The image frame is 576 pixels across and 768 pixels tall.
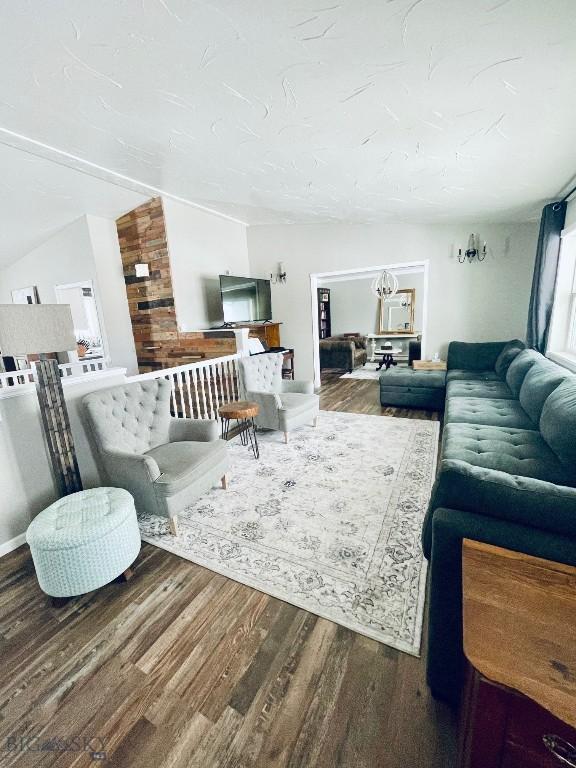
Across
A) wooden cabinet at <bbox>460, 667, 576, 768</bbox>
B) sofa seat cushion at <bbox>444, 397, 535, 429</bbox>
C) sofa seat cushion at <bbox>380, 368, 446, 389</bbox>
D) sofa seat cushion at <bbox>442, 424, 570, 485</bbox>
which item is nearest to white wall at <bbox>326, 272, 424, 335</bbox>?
sofa seat cushion at <bbox>380, 368, 446, 389</bbox>

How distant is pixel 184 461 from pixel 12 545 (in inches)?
47.7

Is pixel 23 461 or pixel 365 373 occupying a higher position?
pixel 23 461

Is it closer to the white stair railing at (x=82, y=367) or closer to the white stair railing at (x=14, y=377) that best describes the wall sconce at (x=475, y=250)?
the white stair railing at (x=82, y=367)

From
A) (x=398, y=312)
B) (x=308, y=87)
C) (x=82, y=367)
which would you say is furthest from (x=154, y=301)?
(x=398, y=312)

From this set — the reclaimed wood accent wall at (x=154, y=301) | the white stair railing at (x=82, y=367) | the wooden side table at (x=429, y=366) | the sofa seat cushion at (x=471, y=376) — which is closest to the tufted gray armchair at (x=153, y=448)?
the reclaimed wood accent wall at (x=154, y=301)

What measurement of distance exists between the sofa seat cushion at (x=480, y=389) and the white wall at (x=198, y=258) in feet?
12.4

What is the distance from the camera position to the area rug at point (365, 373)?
6.85 meters

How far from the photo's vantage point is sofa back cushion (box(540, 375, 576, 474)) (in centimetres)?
162

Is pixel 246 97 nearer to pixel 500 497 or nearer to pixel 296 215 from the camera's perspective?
pixel 500 497

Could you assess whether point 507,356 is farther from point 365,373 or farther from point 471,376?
point 365,373

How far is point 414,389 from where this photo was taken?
4.48m

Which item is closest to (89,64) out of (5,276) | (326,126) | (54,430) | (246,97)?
(246,97)

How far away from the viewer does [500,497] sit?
1.05 metres

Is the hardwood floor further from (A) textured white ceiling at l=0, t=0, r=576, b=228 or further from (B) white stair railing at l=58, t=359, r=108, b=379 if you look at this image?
(B) white stair railing at l=58, t=359, r=108, b=379
